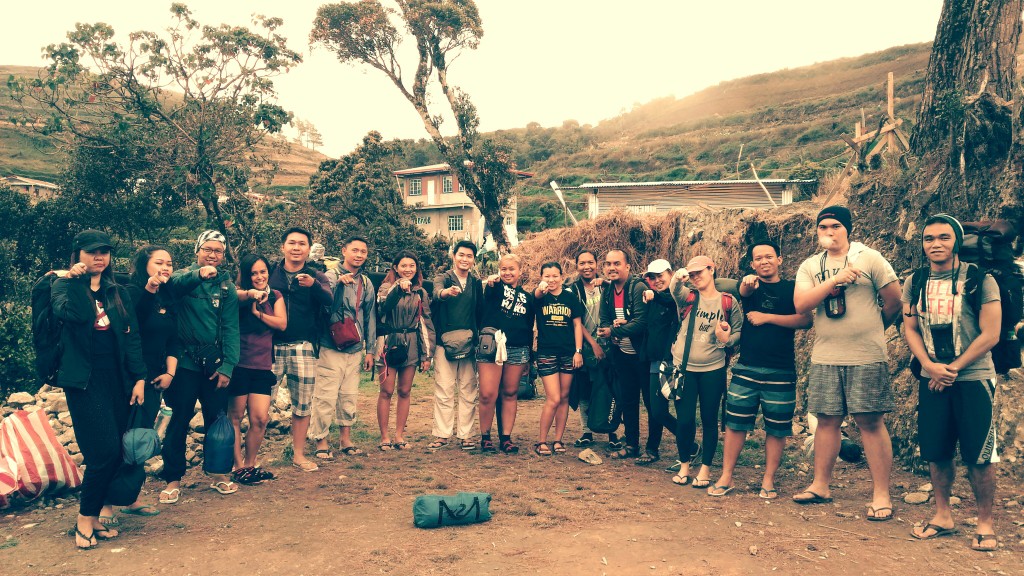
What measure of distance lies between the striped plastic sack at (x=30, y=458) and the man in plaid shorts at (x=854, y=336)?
5.43 m

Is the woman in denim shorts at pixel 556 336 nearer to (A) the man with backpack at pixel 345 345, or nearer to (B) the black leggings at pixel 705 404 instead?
(B) the black leggings at pixel 705 404

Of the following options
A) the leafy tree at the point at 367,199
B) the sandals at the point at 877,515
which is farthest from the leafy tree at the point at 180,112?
the sandals at the point at 877,515

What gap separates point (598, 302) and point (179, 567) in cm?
409

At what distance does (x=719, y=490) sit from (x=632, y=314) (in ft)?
5.51

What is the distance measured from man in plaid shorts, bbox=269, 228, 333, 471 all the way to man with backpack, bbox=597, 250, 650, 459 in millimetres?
2480

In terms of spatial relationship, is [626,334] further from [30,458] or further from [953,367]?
[30,458]

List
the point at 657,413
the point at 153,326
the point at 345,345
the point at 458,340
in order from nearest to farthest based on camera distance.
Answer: the point at 153,326, the point at 657,413, the point at 345,345, the point at 458,340

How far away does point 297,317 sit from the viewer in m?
5.71

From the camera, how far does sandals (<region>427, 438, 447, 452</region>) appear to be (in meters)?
6.66

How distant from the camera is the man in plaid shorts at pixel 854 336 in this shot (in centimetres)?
443

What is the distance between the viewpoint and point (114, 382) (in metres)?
4.31

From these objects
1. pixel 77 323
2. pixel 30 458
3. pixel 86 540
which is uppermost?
pixel 77 323

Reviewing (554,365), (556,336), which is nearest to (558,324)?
(556,336)

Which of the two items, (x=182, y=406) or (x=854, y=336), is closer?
(x=854, y=336)
